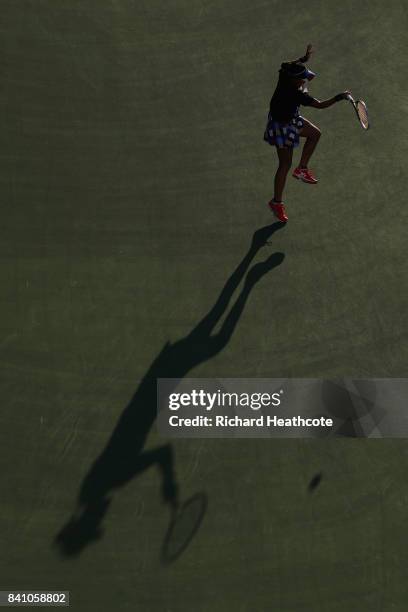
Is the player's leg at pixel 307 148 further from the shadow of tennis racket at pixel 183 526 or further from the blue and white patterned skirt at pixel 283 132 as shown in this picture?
the shadow of tennis racket at pixel 183 526

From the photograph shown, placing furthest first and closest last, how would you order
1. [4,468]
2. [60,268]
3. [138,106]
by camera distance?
[138,106] < [60,268] < [4,468]

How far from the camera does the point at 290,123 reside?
16.2 meters

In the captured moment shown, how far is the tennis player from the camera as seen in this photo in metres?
15.8

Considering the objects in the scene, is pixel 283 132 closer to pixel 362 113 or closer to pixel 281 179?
pixel 281 179

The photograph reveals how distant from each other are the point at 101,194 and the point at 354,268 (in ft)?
14.4

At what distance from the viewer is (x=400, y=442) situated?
51.6ft

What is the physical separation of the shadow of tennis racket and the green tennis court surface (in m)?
0.04

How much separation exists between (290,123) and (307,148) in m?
0.72

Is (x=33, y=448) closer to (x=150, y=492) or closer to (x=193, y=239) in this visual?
(x=150, y=492)

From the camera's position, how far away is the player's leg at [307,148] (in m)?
16.5

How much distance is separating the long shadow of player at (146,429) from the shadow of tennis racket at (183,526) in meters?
0.21

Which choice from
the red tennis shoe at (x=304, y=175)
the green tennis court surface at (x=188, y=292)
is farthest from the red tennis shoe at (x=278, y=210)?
the red tennis shoe at (x=304, y=175)

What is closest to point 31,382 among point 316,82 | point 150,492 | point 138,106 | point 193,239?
point 150,492

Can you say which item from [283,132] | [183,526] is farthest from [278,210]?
[183,526]
